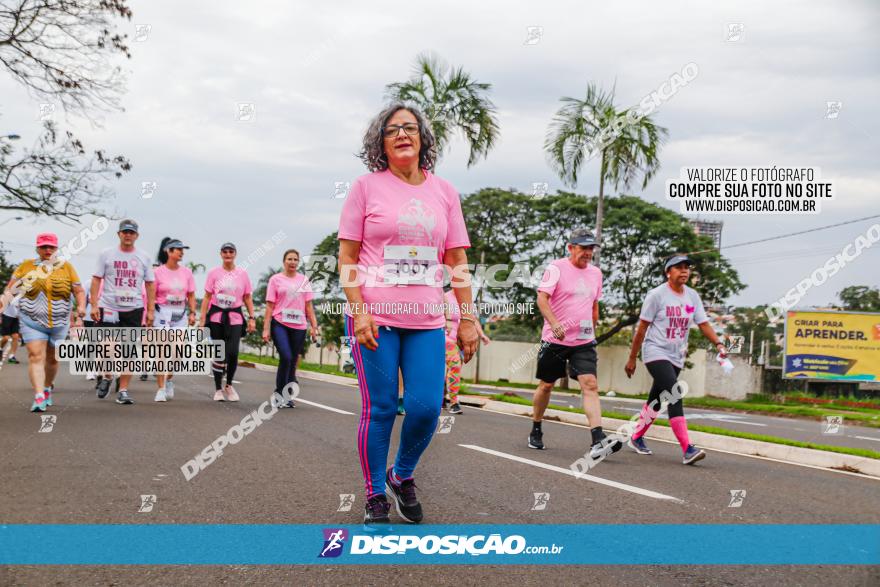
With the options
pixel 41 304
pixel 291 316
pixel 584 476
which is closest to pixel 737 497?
pixel 584 476

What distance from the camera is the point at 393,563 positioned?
3.51m

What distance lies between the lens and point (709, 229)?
3847 cm

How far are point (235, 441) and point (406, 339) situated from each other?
344cm

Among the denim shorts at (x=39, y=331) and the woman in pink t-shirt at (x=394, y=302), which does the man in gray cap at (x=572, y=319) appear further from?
the denim shorts at (x=39, y=331)

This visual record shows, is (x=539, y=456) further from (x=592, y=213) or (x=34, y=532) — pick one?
(x=592, y=213)

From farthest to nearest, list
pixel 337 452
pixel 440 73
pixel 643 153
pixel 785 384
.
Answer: pixel 785 384, pixel 643 153, pixel 440 73, pixel 337 452

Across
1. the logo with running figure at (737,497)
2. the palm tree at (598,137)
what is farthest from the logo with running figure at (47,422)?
the palm tree at (598,137)

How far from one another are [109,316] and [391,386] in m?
7.25

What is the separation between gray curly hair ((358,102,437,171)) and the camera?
14.2ft

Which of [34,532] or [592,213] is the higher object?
[592,213]

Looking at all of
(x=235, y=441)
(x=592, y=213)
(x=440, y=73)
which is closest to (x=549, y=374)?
(x=235, y=441)

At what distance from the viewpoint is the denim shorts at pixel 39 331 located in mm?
8750

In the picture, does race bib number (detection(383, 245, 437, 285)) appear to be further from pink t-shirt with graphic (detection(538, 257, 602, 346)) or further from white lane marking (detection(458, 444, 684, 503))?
pink t-shirt with graphic (detection(538, 257, 602, 346))

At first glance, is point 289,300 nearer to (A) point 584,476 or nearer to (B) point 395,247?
(A) point 584,476
